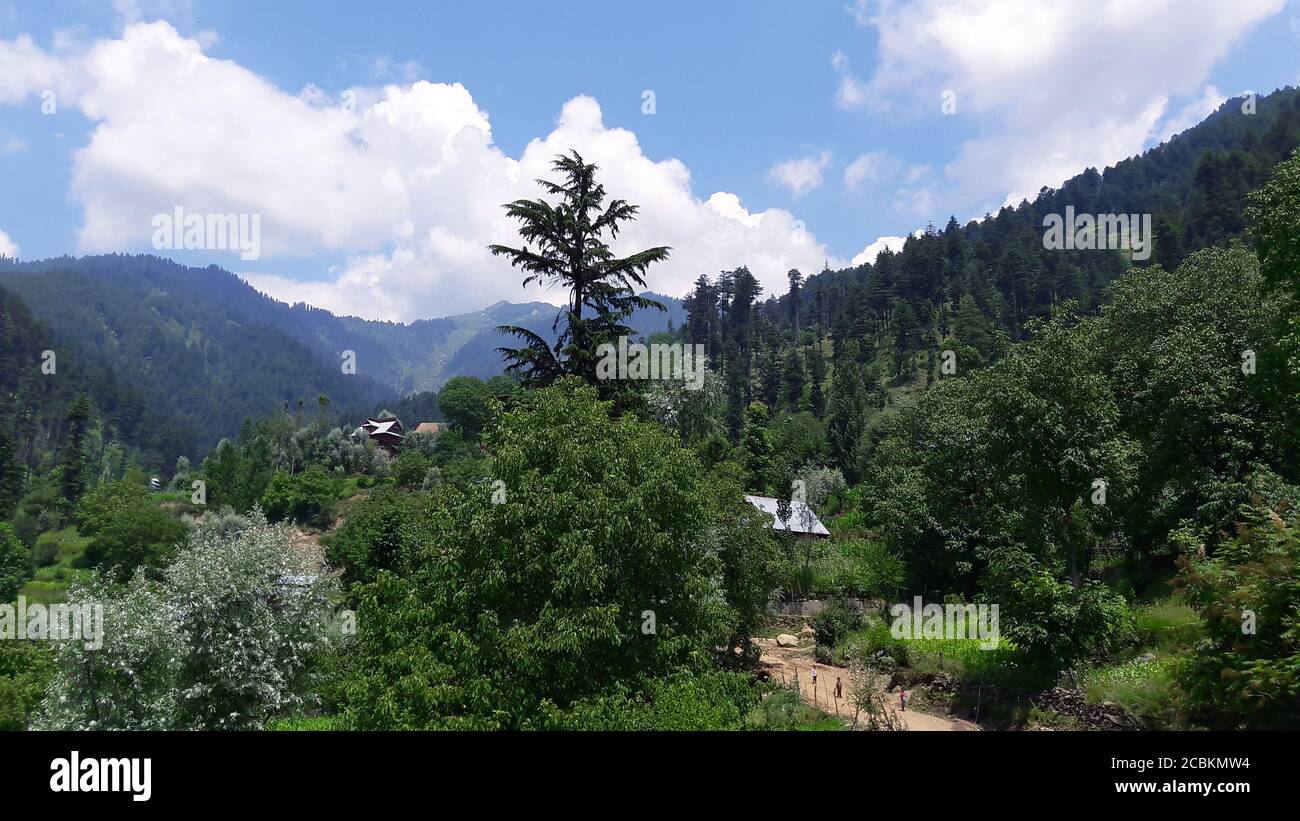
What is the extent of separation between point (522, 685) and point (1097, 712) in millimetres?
14740

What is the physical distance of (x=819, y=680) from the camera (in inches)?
1132

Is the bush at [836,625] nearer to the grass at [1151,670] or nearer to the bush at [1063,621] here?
the grass at [1151,670]

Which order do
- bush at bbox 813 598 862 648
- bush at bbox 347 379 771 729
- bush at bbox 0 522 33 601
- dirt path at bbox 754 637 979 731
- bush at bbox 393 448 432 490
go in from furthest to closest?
bush at bbox 393 448 432 490 < bush at bbox 0 522 33 601 < bush at bbox 813 598 862 648 < dirt path at bbox 754 637 979 731 < bush at bbox 347 379 771 729

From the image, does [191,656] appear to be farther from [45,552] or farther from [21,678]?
[45,552]

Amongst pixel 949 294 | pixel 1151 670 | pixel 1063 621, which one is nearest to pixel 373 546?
pixel 1063 621

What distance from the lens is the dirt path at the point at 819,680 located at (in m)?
21.5

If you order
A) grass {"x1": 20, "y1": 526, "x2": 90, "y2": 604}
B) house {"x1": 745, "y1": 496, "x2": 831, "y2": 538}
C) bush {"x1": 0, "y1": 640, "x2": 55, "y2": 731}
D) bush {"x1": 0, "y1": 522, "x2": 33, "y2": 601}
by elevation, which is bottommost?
grass {"x1": 20, "y1": 526, "x2": 90, "y2": 604}

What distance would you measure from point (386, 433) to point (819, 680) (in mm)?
116782

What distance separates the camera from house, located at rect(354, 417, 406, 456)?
129m

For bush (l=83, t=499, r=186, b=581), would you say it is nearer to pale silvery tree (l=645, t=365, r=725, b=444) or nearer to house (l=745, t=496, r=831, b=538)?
pale silvery tree (l=645, t=365, r=725, b=444)

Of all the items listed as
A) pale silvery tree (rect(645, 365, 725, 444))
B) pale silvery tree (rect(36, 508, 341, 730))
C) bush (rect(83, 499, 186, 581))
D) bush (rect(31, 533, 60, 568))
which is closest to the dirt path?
pale silvery tree (rect(645, 365, 725, 444))

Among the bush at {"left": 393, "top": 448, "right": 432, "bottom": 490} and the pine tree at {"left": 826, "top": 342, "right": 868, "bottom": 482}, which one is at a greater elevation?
the pine tree at {"left": 826, "top": 342, "right": 868, "bottom": 482}

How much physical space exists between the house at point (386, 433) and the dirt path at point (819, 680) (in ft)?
346

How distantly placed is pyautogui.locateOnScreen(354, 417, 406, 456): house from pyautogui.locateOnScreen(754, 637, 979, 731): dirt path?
106 meters
